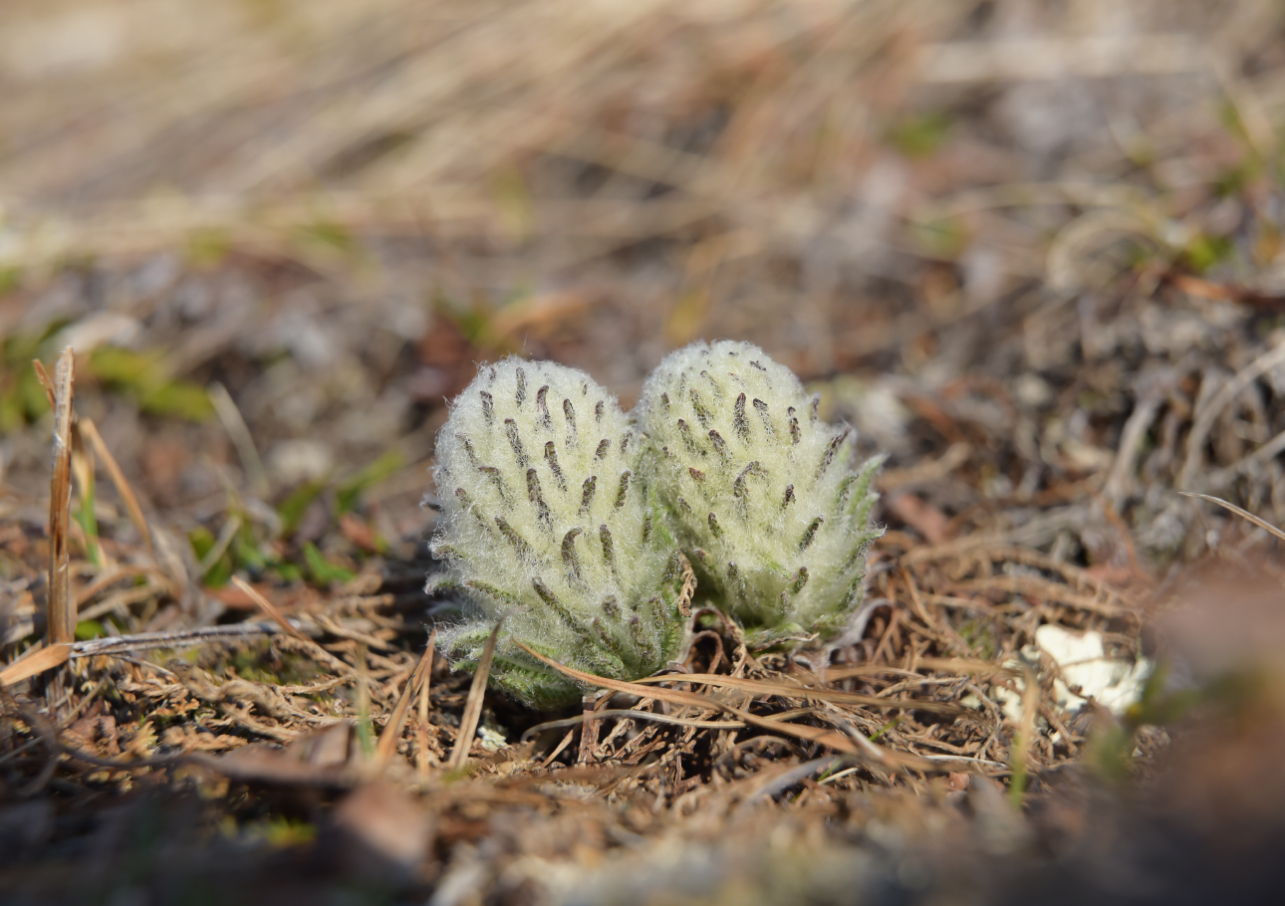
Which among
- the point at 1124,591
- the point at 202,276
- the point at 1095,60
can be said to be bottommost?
the point at 1124,591

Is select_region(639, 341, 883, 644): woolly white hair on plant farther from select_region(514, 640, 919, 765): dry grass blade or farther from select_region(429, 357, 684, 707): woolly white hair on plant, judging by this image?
select_region(514, 640, 919, 765): dry grass blade

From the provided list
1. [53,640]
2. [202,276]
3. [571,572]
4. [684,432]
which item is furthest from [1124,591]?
[202,276]

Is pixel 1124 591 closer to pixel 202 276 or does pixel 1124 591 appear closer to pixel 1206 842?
pixel 1206 842

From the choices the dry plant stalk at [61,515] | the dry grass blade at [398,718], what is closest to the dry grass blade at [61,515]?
the dry plant stalk at [61,515]

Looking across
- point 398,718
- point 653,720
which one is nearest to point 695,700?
point 653,720

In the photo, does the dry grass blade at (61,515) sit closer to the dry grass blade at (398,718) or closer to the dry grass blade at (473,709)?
the dry grass blade at (398,718)

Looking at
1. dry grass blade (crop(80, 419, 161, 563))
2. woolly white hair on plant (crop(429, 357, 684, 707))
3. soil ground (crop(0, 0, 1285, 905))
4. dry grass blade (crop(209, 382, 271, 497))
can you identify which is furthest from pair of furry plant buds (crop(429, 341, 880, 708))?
dry grass blade (crop(209, 382, 271, 497))
